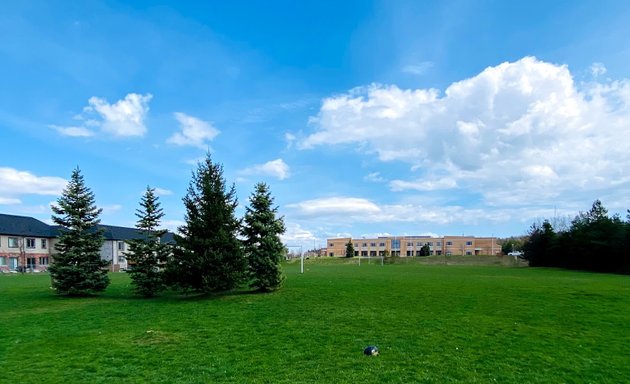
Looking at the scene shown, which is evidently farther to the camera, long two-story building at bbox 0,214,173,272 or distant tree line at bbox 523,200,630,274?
long two-story building at bbox 0,214,173,272

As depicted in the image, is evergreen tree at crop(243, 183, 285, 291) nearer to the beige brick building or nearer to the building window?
the building window

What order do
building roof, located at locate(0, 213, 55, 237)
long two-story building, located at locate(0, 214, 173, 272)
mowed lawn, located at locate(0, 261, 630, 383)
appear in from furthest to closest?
building roof, located at locate(0, 213, 55, 237)
long two-story building, located at locate(0, 214, 173, 272)
mowed lawn, located at locate(0, 261, 630, 383)

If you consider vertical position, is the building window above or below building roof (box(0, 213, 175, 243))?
below

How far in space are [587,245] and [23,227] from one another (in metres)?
86.9

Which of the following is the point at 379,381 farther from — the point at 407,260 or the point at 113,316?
the point at 407,260

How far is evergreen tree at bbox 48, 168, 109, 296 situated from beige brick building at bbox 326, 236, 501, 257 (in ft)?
376

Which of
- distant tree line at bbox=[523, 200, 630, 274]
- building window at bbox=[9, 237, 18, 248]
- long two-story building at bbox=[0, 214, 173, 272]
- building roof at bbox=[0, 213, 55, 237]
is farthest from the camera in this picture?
building roof at bbox=[0, 213, 55, 237]

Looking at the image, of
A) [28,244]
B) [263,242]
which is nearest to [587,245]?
[263,242]

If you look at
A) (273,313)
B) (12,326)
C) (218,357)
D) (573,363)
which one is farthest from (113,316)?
(573,363)

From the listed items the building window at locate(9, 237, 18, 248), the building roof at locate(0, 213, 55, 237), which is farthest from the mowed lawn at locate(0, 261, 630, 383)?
the building roof at locate(0, 213, 55, 237)

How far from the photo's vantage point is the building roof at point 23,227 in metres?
66.7

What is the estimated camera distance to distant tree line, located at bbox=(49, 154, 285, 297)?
20484 millimetres

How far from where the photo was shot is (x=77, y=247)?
73.6 feet

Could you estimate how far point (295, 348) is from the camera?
10.6m
